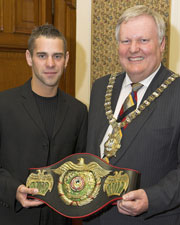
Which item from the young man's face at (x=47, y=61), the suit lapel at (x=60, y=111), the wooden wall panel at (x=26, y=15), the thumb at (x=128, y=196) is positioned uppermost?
the wooden wall panel at (x=26, y=15)

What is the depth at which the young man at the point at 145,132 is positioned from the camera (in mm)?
1360

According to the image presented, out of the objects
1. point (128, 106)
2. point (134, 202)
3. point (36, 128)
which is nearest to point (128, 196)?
point (134, 202)

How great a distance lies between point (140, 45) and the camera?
1.50 metres

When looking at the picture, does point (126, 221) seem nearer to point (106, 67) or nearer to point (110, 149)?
point (110, 149)

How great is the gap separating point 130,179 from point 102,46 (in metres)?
2.20

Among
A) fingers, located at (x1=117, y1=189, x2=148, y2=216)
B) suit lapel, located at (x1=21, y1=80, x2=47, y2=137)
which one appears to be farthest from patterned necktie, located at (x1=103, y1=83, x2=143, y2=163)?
suit lapel, located at (x1=21, y1=80, x2=47, y2=137)

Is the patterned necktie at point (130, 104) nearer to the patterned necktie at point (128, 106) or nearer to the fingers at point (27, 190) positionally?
the patterned necktie at point (128, 106)

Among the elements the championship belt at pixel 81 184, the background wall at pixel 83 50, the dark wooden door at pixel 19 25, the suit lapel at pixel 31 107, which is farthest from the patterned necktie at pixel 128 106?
the background wall at pixel 83 50

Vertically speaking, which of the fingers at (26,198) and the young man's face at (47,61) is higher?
the young man's face at (47,61)

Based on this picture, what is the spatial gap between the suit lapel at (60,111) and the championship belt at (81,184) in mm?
313

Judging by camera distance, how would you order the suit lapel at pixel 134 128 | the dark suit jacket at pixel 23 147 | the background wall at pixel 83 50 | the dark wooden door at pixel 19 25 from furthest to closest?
the background wall at pixel 83 50, the dark wooden door at pixel 19 25, the dark suit jacket at pixel 23 147, the suit lapel at pixel 134 128

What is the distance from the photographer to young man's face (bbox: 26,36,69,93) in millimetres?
1732

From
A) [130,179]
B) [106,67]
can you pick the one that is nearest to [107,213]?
[130,179]

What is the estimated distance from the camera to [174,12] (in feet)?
9.46
